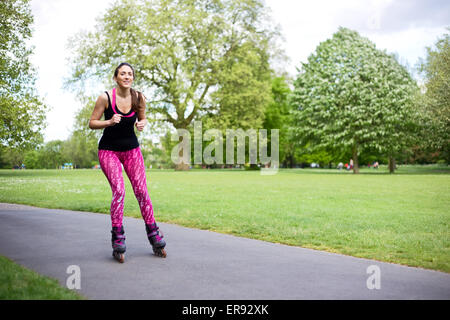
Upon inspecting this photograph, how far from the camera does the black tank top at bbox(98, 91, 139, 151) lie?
470 cm

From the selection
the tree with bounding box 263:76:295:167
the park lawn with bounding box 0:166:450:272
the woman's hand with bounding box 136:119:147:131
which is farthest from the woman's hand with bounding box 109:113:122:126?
the tree with bounding box 263:76:295:167

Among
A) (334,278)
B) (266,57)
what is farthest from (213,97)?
(334,278)

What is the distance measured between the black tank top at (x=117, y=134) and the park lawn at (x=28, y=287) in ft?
5.35

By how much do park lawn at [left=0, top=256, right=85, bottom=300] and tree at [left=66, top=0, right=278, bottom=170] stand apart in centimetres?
3030

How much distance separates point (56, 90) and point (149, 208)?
3514 centimetres

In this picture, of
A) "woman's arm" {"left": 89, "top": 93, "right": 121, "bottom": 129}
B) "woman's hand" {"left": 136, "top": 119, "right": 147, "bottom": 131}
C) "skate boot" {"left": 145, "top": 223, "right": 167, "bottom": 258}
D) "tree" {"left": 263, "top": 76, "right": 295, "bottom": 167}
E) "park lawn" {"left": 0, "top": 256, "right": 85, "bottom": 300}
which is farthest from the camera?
"tree" {"left": 263, "top": 76, "right": 295, "bottom": 167}

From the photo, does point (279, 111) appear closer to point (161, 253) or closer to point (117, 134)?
point (117, 134)

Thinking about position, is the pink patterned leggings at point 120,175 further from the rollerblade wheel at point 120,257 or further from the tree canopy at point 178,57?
the tree canopy at point 178,57

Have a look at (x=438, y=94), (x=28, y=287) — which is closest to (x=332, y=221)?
(x=28, y=287)

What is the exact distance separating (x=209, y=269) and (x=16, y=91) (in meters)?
31.5

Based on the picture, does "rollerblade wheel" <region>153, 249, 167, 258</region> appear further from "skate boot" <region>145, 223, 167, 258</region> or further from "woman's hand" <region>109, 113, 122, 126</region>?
"woman's hand" <region>109, 113, 122, 126</region>

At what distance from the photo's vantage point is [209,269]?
4.15m

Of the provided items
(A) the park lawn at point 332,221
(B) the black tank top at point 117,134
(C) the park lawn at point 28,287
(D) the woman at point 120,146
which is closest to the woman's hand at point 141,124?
(D) the woman at point 120,146

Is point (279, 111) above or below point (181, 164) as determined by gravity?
above
